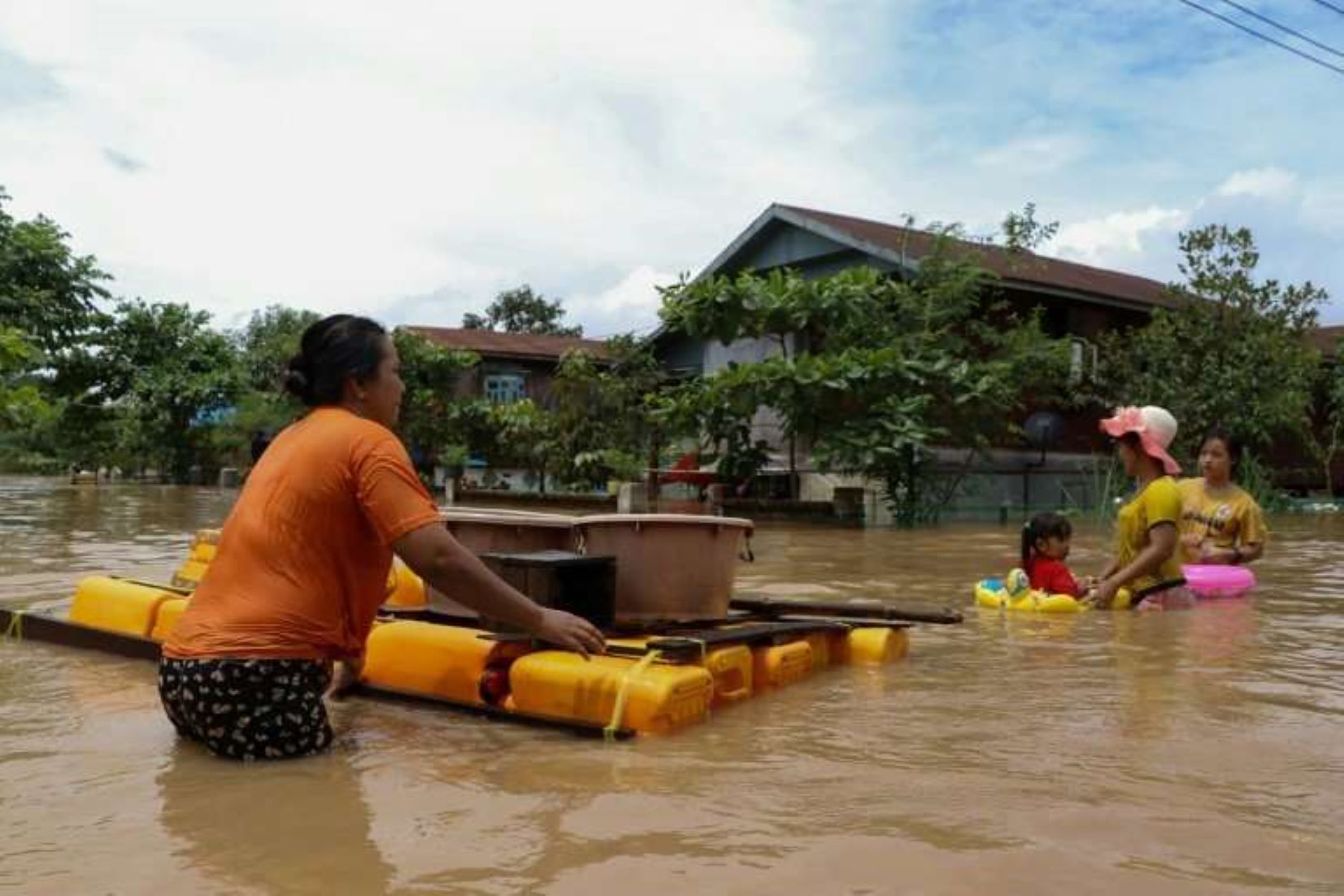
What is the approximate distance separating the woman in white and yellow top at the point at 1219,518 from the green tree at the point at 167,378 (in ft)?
88.1

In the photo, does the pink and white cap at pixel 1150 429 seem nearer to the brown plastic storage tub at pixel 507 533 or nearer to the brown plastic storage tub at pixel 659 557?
the brown plastic storage tub at pixel 659 557

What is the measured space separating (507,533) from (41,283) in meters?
20.3

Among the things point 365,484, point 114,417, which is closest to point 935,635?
point 365,484

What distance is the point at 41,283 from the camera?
71.7ft

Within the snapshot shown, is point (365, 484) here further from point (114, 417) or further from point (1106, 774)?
point (114, 417)

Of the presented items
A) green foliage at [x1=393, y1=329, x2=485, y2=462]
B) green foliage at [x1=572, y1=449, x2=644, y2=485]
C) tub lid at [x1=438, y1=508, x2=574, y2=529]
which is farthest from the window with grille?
tub lid at [x1=438, y1=508, x2=574, y2=529]

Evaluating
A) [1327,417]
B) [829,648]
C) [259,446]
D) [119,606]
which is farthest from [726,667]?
[1327,417]

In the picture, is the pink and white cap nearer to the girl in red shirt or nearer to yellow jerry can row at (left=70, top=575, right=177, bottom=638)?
the girl in red shirt

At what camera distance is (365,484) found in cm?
344

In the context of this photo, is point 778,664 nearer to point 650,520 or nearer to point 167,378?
point 650,520

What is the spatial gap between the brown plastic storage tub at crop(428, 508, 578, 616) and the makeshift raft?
30 cm

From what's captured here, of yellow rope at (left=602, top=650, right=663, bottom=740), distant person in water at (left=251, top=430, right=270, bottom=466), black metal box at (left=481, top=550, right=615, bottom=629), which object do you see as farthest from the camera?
black metal box at (left=481, top=550, right=615, bottom=629)

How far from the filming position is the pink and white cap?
701 centimetres

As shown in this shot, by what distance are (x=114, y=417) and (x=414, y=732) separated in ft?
101
